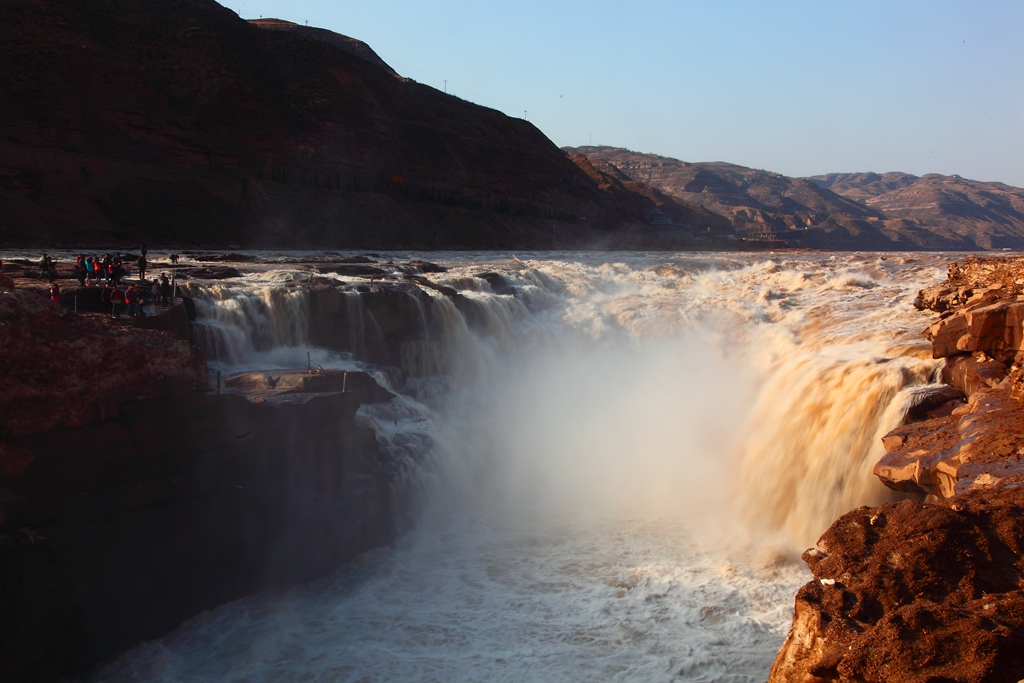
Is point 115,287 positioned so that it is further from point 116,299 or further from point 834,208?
point 834,208

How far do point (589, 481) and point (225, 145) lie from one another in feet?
104

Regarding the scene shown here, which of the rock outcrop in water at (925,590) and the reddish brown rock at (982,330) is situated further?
the reddish brown rock at (982,330)

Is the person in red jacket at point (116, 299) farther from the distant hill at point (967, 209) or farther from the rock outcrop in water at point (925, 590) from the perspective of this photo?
the distant hill at point (967, 209)

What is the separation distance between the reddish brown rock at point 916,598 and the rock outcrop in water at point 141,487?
783cm

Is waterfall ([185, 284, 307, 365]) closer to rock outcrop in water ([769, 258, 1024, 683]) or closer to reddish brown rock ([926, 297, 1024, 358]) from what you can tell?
rock outcrop in water ([769, 258, 1024, 683])

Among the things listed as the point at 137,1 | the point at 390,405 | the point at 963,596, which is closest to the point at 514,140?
the point at 137,1

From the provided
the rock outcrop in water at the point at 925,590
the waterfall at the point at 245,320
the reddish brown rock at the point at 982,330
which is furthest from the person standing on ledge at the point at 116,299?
the reddish brown rock at the point at 982,330

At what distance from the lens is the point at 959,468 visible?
7531mm

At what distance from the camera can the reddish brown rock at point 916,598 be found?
13.6ft

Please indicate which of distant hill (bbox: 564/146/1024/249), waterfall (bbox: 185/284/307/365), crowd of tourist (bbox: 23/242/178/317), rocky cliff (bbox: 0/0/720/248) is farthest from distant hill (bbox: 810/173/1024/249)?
crowd of tourist (bbox: 23/242/178/317)

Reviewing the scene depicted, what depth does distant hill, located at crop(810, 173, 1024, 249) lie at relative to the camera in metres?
120

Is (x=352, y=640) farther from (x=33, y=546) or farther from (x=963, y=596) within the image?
(x=963, y=596)

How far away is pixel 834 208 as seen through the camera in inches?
5546

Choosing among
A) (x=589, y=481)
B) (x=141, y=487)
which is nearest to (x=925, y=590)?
(x=141, y=487)
